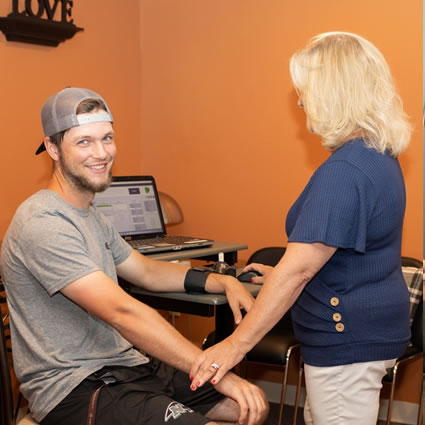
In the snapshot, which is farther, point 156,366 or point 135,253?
point 135,253

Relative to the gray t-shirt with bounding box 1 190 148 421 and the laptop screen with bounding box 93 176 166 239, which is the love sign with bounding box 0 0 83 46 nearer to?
the laptop screen with bounding box 93 176 166 239

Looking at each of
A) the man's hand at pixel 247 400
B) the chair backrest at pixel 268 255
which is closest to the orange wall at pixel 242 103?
the chair backrest at pixel 268 255

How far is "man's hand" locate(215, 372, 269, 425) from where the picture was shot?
171 cm

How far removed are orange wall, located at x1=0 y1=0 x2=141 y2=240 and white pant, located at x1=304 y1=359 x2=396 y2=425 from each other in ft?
6.46

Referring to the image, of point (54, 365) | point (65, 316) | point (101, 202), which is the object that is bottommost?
point (54, 365)

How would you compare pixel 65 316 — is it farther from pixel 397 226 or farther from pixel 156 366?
pixel 397 226

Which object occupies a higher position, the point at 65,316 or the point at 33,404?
the point at 65,316

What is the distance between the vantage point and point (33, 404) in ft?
6.10

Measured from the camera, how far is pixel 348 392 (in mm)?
1869

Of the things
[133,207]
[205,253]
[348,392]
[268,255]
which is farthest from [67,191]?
[268,255]

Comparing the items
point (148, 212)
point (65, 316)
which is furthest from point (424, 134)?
point (65, 316)

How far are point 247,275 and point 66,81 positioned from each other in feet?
5.97

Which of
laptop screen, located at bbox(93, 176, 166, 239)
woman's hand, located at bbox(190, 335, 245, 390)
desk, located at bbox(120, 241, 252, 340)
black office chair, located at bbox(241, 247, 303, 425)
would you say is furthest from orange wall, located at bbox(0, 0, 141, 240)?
woman's hand, located at bbox(190, 335, 245, 390)

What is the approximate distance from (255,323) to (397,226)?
0.47 m
